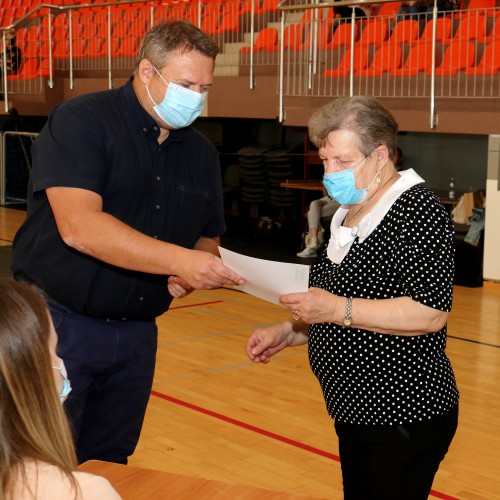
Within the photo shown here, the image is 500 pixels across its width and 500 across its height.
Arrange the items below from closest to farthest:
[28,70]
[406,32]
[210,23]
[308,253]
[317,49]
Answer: [406,32] → [317,49] → [308,253] → [210,23] → [28,70]

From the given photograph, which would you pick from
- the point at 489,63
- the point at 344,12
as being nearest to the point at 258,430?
the point at 489,63

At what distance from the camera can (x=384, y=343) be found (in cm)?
214

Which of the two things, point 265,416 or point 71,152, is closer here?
point 71,152

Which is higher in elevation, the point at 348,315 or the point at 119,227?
the point at 119,227

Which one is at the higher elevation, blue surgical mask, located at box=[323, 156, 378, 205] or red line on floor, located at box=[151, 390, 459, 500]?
blue surgical mask, located at box=[323, 156, 378, 205]

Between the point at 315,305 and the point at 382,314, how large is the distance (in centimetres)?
17

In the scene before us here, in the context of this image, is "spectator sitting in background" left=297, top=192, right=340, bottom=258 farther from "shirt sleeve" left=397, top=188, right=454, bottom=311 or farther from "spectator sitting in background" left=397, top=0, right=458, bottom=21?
"shirt sleeve" left=397, top=188, right=454, bottom=311

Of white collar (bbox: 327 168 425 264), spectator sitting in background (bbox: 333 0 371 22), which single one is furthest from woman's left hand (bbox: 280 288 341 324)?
spectator sitting in background (bbox: 333 0 371 22)

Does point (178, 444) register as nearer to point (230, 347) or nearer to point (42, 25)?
point (230, 347)

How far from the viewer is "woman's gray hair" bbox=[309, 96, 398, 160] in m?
2.20

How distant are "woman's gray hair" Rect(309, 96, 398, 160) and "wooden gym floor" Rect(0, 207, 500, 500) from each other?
1.93 meters

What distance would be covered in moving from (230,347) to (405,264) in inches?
162

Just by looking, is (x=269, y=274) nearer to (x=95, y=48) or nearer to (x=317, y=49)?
(x=317, y=49)

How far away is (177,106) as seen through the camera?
8.63 ft
